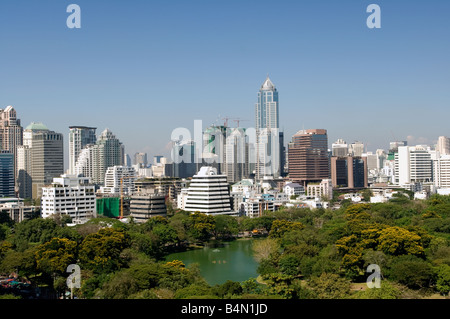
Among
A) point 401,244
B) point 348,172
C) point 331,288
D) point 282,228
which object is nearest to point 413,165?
point 348,172

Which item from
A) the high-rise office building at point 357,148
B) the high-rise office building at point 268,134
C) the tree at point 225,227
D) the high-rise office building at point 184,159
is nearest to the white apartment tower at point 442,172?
the high-rise office building at point 268,134

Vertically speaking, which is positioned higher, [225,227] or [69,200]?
[69,200]

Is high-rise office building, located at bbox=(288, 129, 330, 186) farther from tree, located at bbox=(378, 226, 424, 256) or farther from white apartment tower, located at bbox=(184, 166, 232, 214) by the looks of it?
tree, located at bbox=(378, 226, 424, 256)

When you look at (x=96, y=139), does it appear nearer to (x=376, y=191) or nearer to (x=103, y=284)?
(x=376, y=191)

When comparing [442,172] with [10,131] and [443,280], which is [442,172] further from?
[10,131]

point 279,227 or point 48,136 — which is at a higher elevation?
point 48,136
